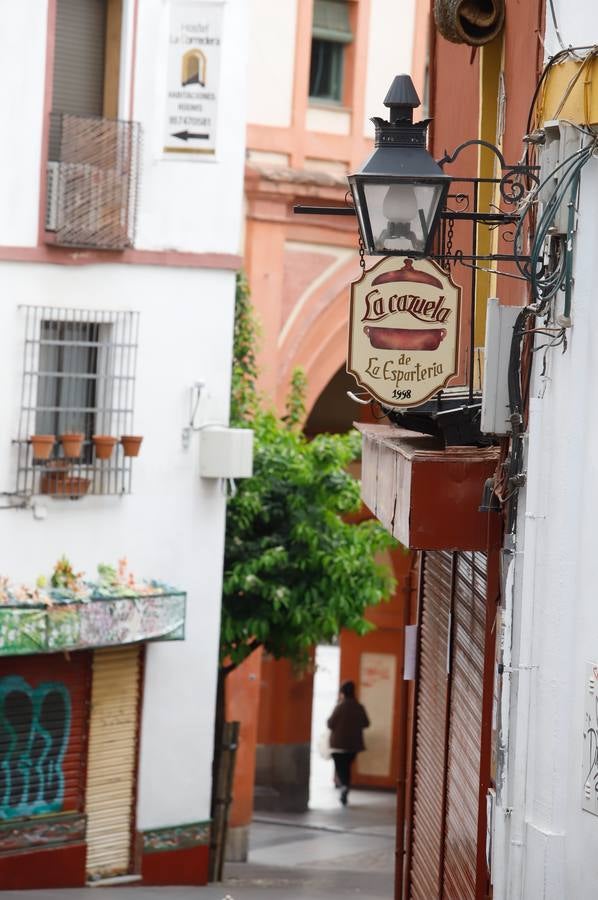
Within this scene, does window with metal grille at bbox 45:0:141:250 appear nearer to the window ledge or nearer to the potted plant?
the potted plant

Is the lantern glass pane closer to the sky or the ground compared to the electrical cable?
closer to the ground

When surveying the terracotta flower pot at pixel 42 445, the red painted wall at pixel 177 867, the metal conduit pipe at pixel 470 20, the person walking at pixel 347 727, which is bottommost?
the red painted wall at pixel 177 867

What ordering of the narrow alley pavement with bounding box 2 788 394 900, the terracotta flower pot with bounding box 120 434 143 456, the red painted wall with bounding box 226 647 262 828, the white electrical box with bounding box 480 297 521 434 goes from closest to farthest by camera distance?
the white electrical box with bounding box 480 297 521 434
the narrow alley pavement with bounding box 2 788 394 900
the terracotta flower pot with bounding box 120 434 143 456
the red painted wall with bounding box 226 647 262 828

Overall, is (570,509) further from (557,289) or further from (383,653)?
(383,653)

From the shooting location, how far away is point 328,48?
2430 cm

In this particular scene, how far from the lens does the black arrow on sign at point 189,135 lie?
1844 centimetres

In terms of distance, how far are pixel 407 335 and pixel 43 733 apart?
9646 mm

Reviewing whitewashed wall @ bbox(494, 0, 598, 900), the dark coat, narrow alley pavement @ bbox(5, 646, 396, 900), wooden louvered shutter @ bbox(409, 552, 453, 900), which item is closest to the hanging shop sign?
whitewashed wall @ bbox(494, 0, 598, 900)

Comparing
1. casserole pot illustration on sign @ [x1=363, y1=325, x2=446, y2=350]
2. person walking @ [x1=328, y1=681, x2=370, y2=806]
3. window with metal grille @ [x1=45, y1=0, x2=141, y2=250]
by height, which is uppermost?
window with metal grille @ [x1=45, y1=0, x2=141, y2=250]

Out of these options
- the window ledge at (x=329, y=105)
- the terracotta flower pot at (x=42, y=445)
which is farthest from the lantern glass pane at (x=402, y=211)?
the window ledge at (x=329, y=105)

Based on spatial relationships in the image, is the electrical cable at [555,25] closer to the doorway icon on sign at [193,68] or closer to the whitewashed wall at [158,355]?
the whitewashed wall at [158,355]

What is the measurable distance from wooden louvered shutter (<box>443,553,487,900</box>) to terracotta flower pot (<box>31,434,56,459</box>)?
274 inches

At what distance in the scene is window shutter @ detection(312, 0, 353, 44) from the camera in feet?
79.0

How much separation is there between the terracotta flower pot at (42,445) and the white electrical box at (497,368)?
9.25 m
